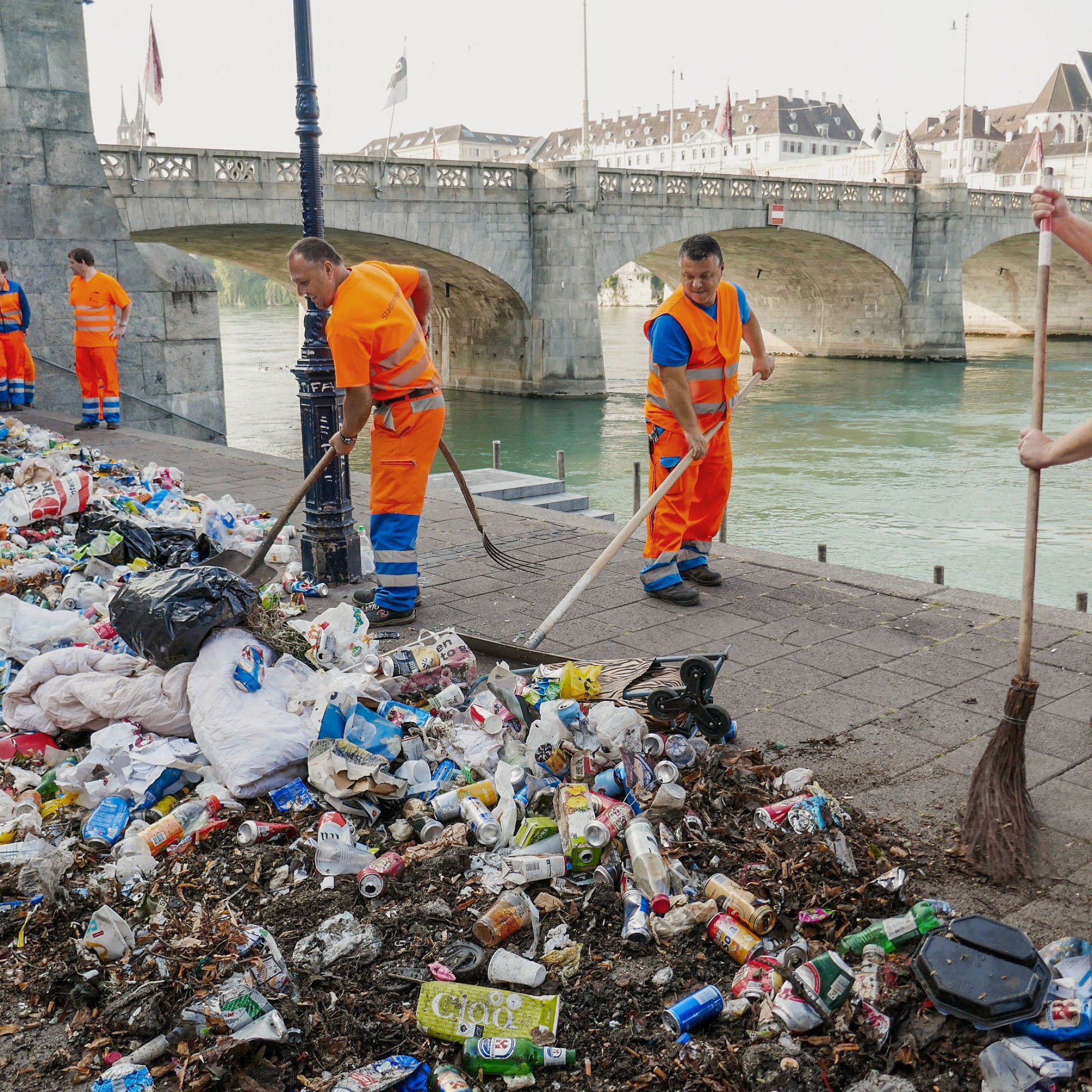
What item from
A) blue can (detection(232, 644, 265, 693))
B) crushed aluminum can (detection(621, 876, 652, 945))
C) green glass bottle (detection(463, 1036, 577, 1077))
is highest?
blue can (detection(232, 644, 265, 693))

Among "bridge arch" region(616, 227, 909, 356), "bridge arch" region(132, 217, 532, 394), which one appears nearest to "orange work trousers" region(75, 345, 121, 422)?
"bridge arch" region(132, 217, 532, 394)

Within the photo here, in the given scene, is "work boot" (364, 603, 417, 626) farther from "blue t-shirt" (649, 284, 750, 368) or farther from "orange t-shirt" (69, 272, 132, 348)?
"orange t-shirt" (69, 272, 132, 348)

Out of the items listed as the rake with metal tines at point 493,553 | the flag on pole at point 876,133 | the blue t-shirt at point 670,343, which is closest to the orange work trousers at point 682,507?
the blue t-shirt at point 670,343

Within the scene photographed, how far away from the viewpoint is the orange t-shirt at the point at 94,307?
10.7 meters

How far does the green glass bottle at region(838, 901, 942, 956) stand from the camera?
2.47 meters

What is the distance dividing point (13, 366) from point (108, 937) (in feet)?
33.9

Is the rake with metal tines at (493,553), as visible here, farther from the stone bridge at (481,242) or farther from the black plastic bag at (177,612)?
the stone bridge at (481,242)

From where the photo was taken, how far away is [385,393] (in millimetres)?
4863

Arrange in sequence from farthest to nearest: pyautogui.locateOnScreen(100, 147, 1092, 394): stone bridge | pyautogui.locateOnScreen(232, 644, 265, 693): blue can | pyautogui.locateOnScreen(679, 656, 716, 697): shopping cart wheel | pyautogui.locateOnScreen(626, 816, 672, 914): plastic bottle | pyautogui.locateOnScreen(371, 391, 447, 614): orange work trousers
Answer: pyautogui.locateOnScreen(100, 147, 1092, 394): stone bridge < pyautogui.locateOnScreen(371, 391, 447, 614): orange work trousers < pyautogui.locateOnScreen(232, 644, 265, 693): blue can < pyautogui.locateOnScreen(679, 656, 716, 697): shopping cart wheel < pyautogui.locateOnScreen(626, 816, 672, 914): plastic bottle

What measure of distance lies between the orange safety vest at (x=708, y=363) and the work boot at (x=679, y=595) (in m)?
A: 0.72

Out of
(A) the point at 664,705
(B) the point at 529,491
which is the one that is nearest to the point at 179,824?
(A) the point at 664,705

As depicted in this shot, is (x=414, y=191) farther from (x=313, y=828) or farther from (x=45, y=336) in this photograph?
(x=313, y=828)

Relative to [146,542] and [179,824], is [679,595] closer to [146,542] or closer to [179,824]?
[179,824]

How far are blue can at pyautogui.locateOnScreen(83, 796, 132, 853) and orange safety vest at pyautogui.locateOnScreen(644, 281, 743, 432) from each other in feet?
9.45
